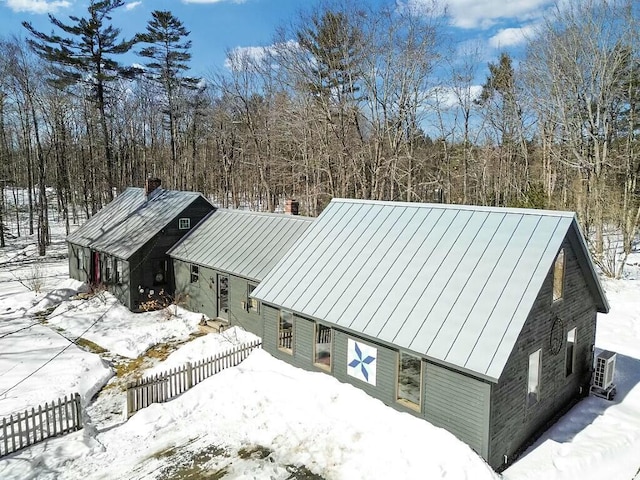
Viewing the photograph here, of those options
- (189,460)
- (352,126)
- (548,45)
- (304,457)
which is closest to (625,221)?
(548,45)

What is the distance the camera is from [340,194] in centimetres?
3067

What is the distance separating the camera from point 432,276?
421 inches

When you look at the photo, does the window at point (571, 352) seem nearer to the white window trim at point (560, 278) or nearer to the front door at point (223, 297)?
the white window trim at point (560, 278)

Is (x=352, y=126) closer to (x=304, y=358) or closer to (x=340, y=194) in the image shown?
(x=340, y=194)

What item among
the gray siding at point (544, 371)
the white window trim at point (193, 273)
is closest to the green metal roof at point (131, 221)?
the white window trim at point (193, 273)

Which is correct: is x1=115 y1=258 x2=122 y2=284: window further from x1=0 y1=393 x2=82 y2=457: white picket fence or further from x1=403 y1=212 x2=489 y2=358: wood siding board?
x1=403 y1=212 x2=489 y2=358: wood siding board

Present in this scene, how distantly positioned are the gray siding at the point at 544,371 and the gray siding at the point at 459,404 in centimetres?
20

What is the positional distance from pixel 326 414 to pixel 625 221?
24161mm

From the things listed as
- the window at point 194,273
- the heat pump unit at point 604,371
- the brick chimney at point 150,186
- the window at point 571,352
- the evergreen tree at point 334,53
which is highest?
the evergreen tree at point 334,53

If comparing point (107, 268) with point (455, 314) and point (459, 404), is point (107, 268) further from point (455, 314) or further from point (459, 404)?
point (459, 404)

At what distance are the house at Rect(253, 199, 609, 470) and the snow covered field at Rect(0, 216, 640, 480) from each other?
1.79 ft

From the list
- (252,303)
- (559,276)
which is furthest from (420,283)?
(252,303)

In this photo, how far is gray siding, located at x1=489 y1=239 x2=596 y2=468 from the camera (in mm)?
8797

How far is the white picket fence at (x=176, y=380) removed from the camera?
37.8 feet
